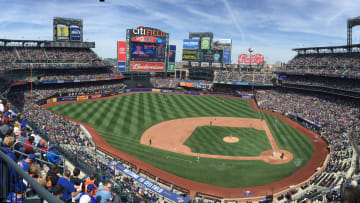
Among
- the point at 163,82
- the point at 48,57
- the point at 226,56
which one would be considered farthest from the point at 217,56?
the point at 48,57

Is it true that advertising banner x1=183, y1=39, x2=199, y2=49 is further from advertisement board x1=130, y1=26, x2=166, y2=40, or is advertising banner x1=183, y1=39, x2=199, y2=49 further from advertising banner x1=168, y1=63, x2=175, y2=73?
advertisement board x1=130, y1=26, x2=166, y2=40

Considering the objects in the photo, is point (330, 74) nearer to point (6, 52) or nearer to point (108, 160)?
point (108, 160)

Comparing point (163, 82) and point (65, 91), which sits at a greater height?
point (163, 82)

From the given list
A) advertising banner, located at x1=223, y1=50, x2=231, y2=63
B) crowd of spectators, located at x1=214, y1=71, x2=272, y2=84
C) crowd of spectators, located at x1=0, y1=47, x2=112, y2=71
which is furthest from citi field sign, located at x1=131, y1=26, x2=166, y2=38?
crowd of spectators, located at x1=214, y1=71, x2=272, y2=84

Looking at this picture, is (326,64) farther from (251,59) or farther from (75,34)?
(75,34)

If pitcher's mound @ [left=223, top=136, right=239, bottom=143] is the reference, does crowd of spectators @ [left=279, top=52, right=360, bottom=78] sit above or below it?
above

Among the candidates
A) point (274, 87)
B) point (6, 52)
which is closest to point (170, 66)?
point (274, 87)

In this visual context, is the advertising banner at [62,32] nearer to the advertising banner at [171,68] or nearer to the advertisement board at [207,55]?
the advertising banner at [171,68]
